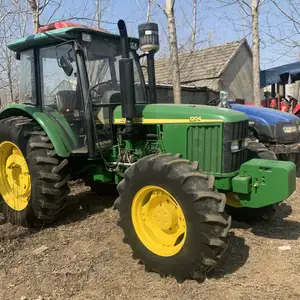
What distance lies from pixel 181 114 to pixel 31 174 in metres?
1.99

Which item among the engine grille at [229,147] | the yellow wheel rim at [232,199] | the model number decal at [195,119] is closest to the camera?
the engine grille at [229,147]

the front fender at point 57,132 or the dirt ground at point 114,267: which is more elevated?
the front fender at point 57,132

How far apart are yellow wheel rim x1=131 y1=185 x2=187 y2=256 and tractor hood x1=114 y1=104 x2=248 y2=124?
0.91 m

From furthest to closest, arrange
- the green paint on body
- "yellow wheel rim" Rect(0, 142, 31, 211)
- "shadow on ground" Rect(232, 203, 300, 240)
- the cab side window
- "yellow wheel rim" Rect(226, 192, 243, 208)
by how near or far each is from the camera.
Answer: "yellow wheel rim" Rect(0, 142, 31, 211), the cab side window, "shadow on ground" Rect(232, 203, 300, 240), "yellow wheel rim" Rect(226, 192, 243, 208), the green paint on body

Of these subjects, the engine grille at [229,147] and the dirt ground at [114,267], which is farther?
the engine grille at [229,147]

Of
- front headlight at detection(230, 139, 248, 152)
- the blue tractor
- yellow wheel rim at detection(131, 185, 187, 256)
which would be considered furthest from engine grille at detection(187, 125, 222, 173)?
the blue tractor

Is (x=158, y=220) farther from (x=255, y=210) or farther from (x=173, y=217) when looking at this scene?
(x=255, y=210)

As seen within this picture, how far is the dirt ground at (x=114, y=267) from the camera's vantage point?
3467mm

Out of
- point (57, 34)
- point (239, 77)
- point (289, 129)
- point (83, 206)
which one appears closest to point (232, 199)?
Answer: point (83, 206)

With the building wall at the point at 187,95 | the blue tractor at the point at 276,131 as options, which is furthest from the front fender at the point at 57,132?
the building wall at the point at 187,95

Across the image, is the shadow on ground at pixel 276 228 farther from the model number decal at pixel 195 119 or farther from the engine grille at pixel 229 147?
the model number decal at pixel 195 119

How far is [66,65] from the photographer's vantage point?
4.70 meters

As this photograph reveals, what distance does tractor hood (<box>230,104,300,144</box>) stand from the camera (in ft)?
24.1

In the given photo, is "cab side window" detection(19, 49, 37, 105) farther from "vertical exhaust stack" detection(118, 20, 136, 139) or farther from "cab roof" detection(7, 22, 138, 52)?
"vertical exhaust stack" detection(118, 20, 136, 139)
